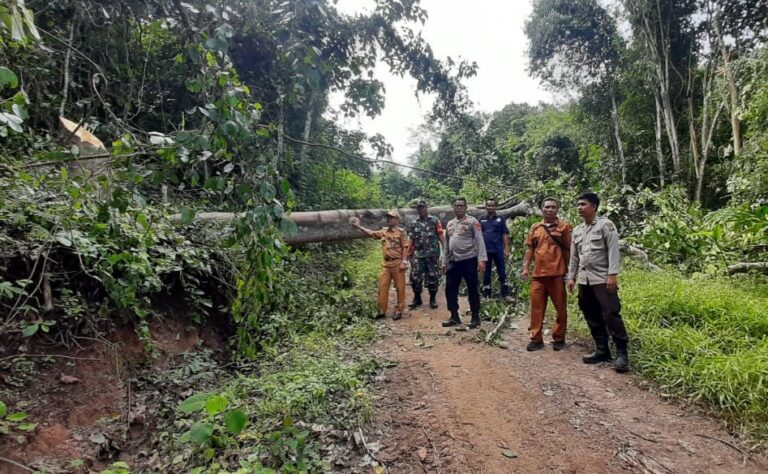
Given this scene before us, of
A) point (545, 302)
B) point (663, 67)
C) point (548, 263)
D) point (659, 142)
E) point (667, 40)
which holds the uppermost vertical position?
point (667, 40)

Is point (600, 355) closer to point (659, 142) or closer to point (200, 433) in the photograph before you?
point (200, 433)

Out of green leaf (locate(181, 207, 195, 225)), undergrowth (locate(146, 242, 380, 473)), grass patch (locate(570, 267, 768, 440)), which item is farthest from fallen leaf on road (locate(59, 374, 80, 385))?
grass patch (locate(570, 267, 768, 440))

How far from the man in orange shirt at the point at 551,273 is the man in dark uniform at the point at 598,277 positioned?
0.15 meters

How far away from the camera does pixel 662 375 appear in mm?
3471

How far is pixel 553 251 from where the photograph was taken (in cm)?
436

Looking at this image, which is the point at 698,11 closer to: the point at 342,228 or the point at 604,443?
the point at 342,228

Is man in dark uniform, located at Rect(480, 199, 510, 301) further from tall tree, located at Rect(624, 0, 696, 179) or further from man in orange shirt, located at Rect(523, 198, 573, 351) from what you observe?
tall tree, located at Rect(624, 0, 696, 179)

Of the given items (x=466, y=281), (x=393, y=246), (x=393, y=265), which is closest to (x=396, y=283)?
(x=393, y=265)

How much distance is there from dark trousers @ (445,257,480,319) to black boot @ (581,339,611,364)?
1.57 m

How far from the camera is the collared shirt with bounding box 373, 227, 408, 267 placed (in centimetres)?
612

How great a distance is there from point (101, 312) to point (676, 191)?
33.2ft

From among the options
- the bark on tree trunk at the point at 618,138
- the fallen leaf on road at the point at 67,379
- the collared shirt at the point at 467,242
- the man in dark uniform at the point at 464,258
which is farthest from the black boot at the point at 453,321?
the bark on tree trunk at the point at 618,138

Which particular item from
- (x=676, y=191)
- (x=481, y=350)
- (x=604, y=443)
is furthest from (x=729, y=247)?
(x=604, y=443)

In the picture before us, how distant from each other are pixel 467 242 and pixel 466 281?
0.56 metres
